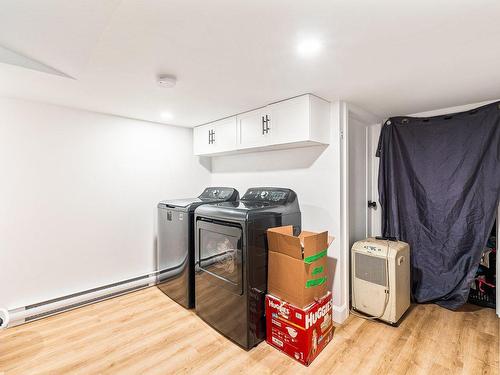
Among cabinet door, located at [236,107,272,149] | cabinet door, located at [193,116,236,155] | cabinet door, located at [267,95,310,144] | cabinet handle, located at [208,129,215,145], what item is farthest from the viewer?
cabinet handle, located at [208,129,215,145]

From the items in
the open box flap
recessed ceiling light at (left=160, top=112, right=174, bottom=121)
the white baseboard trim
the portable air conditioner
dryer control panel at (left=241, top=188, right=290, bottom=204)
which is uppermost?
recessed ceiling light at (left=160, top=112, right=174, bottom=121)

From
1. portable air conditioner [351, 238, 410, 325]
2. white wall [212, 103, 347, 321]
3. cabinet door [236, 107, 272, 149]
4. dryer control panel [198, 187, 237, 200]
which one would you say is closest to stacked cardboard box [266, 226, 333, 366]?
white wall [212, 103, 347, 321]

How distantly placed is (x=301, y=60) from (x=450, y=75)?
1.13 m

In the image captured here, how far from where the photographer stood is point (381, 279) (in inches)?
89.5

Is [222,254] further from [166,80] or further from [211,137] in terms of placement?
[211,137]

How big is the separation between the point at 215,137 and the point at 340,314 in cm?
232

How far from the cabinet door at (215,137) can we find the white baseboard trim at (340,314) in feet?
6.33

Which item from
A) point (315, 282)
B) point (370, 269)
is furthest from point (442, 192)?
point (315, 282)

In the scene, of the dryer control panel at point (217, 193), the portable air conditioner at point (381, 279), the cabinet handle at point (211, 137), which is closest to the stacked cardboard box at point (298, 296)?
the portable air conditioner at point (381, 279)

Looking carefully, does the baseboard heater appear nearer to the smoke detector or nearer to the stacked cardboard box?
the stacked cardboard box

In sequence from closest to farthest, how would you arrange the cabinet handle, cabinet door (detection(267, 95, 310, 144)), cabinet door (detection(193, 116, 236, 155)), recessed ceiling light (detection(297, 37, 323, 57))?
recessed ceiling light (detection(297, 37, 323, 57))
cabinet door (detection(267, 95, 310, 144))
cabinet door (detection(193, 116, 236, 155))
the cabinet handle

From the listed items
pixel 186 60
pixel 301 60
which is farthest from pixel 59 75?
pixel 301 60

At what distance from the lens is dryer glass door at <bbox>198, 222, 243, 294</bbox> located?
202cm

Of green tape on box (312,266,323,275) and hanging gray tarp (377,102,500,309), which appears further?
hanging gray tarp (377,102,500,309)
